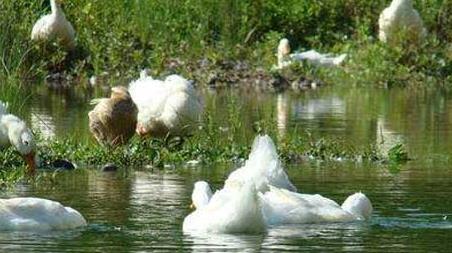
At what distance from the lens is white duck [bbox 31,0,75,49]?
1205 inches

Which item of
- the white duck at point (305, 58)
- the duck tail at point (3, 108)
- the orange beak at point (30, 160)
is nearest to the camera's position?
the orange beak at point (30, 160)

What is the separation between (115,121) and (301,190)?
3355 millimetres

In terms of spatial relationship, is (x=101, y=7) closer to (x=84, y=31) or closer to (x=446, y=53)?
(x=84, y=31)

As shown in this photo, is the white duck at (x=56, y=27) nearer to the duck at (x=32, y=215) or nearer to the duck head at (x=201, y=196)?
the duck head at (x=201, y=196)

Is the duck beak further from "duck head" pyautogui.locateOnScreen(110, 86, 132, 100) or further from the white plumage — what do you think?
the white plumage

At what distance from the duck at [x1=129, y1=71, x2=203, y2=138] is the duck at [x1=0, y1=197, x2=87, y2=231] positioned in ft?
18.4

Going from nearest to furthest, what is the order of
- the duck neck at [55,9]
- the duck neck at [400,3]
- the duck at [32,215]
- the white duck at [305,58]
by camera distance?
the duck at [32,215], the duck neck at [55,9], the white duck at [305,58], the duck neck at [400,3]

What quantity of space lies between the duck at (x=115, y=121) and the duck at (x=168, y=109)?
206 mm

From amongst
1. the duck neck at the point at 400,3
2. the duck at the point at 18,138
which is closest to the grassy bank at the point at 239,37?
the duck neck at the point at 400,3

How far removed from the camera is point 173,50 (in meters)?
32.2

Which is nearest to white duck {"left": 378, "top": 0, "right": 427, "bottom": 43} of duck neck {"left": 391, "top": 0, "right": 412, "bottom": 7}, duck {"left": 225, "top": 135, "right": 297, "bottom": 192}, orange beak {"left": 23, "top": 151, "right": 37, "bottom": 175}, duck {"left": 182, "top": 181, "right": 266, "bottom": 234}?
duck neck {"left": 391, "top": 0, "right": 412, "bottom": 7}

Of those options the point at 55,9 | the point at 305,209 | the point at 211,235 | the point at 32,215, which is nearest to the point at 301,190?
the point at 305,209

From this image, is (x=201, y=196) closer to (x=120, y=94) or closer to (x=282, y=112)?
(x=120, y=94)

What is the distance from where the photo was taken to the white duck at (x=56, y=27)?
100ft
